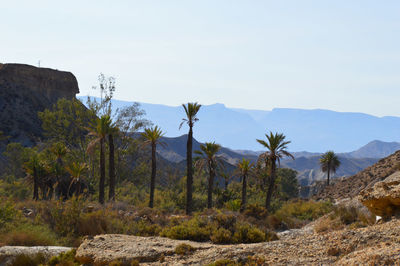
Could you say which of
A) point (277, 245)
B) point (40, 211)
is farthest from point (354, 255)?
point (40, 211)

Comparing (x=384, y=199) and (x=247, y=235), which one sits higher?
(x=384, y=199)

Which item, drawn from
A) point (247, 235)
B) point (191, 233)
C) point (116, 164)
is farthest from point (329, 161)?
point (191, 233)

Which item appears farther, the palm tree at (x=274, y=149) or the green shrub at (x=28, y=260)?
the palm tree at (x=274, y=149)

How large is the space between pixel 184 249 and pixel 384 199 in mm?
4728

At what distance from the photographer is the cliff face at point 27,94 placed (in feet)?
203

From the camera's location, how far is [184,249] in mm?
8953

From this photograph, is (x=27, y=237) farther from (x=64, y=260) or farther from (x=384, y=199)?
(x=384, y=199)

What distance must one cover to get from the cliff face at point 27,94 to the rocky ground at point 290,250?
52577 mm

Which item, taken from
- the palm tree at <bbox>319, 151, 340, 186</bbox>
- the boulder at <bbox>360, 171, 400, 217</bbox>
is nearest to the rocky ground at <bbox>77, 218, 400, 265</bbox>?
the boulder at <bbox>360, 171, 400, 217</bbox>

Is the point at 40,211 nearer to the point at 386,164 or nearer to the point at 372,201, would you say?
the point at 372,201

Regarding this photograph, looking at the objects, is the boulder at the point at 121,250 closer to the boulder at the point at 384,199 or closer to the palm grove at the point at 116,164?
the boulder at the point at 384,199

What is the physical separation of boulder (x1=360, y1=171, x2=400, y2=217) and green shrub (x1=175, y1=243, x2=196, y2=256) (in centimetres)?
438

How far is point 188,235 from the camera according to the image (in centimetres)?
1180

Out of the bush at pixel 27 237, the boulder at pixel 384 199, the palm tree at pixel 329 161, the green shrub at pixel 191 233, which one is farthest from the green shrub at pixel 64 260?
the palm tree at pixel 329 161
